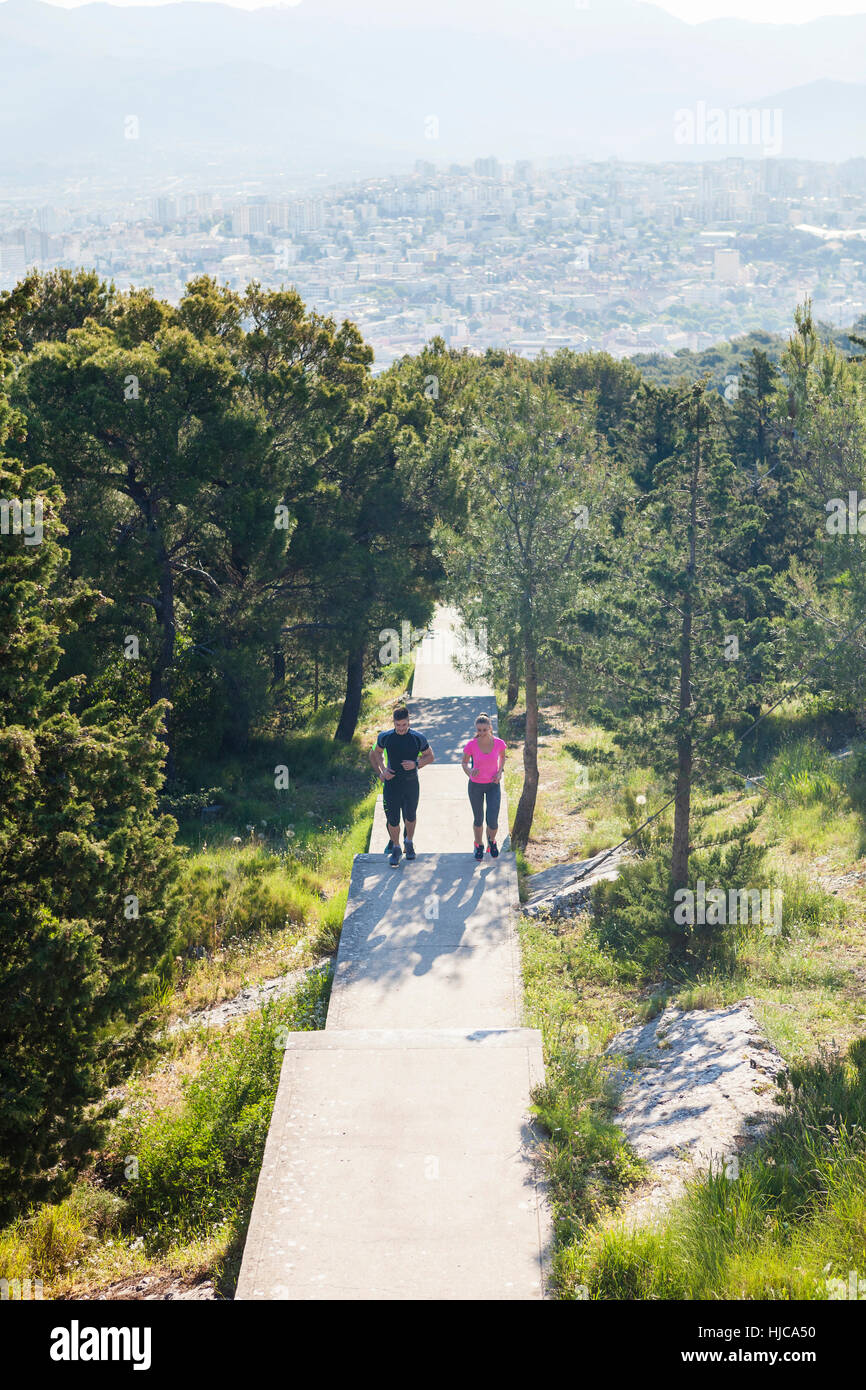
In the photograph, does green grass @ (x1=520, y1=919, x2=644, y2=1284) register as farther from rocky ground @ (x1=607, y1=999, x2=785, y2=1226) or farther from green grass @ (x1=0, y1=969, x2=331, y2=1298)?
green grass @ (x1=0, y1=969, x2=331, y2=1298)

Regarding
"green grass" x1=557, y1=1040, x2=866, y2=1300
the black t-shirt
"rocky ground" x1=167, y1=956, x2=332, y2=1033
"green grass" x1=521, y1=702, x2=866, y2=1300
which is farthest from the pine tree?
"green grass" x1=557, y1=1040, x2=866, y2=1300

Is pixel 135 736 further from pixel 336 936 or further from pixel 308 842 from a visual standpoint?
pixel 308 842

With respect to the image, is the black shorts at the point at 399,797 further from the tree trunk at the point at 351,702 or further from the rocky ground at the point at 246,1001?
the tree trunk at the point at 351,702

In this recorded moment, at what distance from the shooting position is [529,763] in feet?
52.0

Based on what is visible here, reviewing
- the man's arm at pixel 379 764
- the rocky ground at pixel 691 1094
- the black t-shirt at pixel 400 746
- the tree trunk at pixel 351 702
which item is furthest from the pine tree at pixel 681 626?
the tree trunk at pixel 351 702

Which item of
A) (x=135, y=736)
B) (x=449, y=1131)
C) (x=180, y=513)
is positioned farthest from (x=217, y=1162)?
(x=180, y=513)

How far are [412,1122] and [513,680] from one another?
1420 cm

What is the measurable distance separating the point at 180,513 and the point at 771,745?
34.4 feet

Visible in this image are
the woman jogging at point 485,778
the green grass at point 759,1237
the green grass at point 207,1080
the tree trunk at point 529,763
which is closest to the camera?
the green grass at point 759,1237

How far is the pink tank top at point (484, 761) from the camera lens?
1152 centimetres

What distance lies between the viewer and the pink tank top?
11523 millimetres
